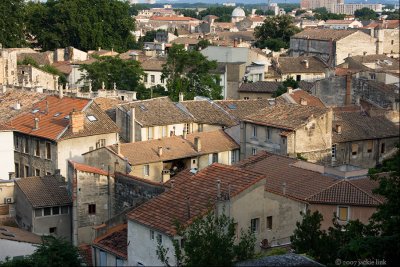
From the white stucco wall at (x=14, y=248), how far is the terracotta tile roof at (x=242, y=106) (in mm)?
19332

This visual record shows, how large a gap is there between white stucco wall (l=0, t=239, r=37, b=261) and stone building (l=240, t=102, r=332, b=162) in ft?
44.8

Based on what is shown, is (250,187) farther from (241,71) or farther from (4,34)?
(4,34)

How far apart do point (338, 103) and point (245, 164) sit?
19.1 metres

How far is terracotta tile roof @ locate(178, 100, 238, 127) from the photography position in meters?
44.9

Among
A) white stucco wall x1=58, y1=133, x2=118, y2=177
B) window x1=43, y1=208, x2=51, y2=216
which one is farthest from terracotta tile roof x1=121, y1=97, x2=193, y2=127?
window x1=43, y1=208, x2=51, y2=216

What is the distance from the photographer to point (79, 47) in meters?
96.1

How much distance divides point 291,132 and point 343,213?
10154 millimetres

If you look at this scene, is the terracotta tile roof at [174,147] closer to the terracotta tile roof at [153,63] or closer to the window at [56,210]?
the window at [56,210]

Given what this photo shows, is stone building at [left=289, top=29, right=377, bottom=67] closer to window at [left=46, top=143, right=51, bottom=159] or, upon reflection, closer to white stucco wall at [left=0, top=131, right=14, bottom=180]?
window at [left=46, top=143, right=51, bottom=159]

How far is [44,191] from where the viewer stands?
3366 cm

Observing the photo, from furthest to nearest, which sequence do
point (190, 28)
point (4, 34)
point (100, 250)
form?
point (190, 28), point (4, 34), point (100, 250)

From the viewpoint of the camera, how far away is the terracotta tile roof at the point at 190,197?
23953 mm

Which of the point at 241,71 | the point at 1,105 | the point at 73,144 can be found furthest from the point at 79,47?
the point at 73,144

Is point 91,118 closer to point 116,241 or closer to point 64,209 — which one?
point 64,209
